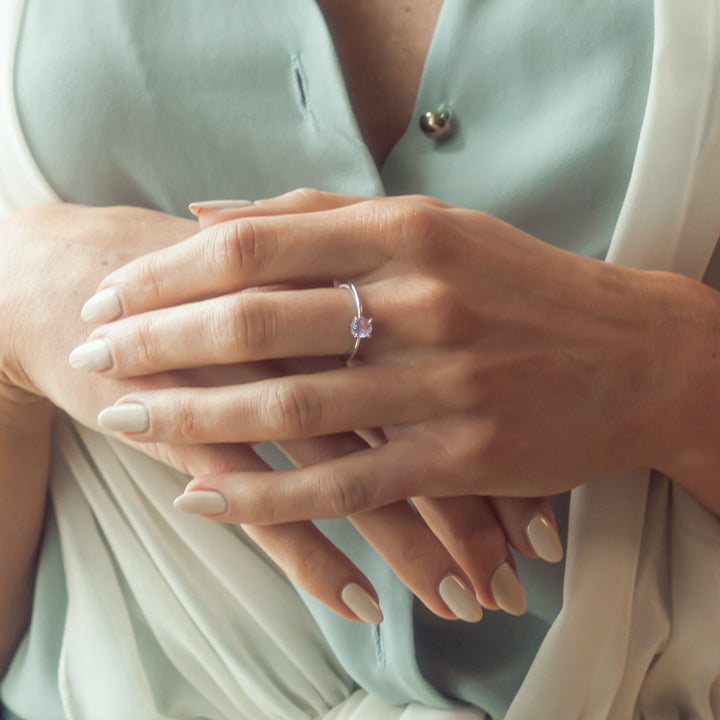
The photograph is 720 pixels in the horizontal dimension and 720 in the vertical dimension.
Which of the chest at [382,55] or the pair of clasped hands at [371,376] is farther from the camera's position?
the chest at [382,55]

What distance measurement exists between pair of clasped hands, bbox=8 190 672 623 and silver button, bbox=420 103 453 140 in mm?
178

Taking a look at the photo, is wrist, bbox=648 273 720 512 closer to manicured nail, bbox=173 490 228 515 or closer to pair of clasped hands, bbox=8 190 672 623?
pair of clasped hands, bbox=8 190 672 623

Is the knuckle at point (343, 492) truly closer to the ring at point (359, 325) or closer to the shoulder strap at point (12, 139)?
the ring at point (359, 325)

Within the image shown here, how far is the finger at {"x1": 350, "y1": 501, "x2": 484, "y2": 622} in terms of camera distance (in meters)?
0.55

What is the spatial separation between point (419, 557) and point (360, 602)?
0.20 ft

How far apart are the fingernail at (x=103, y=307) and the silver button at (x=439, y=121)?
36 centimetres

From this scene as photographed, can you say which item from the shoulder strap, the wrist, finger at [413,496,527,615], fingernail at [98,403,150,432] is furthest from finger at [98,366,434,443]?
the shoulder strap

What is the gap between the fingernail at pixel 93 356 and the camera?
1.71 ft

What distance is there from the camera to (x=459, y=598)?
1.84ft

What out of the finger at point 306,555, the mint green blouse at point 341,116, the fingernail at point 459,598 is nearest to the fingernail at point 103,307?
the finger at point 306,555

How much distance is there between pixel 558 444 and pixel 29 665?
0.71m

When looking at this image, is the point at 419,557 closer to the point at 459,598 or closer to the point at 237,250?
the point at 459,598

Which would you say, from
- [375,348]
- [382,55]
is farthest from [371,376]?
[382,55]

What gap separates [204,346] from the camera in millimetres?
502
